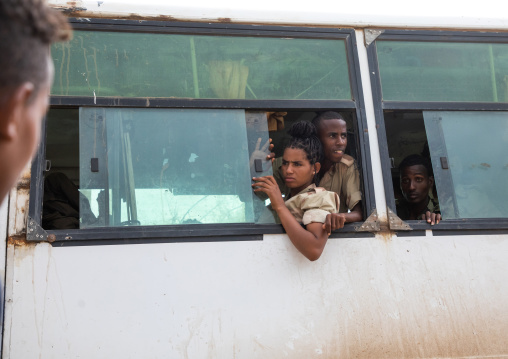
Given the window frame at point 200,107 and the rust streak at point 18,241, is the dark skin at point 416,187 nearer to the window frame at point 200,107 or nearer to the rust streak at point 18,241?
the window frame at point 200,107

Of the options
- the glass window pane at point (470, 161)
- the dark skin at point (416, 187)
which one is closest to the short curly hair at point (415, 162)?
the dark skin at point (416, 187)

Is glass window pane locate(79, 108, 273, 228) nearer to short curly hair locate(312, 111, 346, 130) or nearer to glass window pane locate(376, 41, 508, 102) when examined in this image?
short curly hair locate(312, 111, 346, 130)

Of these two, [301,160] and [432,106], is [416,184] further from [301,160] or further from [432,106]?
[301,160]

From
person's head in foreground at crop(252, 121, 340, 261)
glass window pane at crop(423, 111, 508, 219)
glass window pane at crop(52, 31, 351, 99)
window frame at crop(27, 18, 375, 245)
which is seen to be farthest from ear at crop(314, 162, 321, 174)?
glass window pane at crop(423, 111, 508, 219)

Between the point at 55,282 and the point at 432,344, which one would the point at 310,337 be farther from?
the point at 55,282

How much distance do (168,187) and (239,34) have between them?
0.96 m

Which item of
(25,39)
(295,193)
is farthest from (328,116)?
(25,39)

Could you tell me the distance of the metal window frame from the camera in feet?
11.2

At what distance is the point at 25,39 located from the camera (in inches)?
36.1

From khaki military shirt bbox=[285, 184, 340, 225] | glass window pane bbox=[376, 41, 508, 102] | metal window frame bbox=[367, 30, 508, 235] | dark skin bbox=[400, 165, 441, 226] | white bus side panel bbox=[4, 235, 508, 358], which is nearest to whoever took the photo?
white bus side panel bbox=[4, 235, 508, 358]

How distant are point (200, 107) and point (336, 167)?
0.90m

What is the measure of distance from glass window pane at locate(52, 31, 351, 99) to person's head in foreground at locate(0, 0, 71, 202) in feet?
7.77

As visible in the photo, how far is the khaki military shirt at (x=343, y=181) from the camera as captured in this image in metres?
3.51

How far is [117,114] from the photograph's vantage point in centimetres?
326
